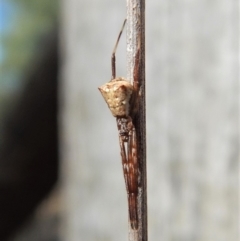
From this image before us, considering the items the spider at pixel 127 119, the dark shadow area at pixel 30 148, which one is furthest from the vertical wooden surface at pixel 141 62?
the dark shadow area at pixel 30 148

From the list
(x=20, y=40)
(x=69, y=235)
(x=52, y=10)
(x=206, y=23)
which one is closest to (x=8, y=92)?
(x=20, y=40)

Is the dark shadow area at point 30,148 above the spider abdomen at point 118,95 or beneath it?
beneath

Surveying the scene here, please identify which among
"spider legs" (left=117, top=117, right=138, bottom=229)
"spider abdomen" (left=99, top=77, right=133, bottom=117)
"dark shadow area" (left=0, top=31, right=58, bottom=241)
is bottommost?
"dark shadow area" (left=0, top=31, right=58, bottom=241)

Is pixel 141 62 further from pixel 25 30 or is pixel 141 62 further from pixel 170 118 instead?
pixel 25 30

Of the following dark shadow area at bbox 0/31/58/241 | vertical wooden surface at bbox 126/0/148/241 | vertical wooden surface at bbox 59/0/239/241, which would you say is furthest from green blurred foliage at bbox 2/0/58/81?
vertical wooden surface at bbox 126/0/148/241

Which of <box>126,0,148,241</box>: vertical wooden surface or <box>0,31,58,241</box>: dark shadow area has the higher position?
<box>126,0,148,241</box>: vertical wooden surface

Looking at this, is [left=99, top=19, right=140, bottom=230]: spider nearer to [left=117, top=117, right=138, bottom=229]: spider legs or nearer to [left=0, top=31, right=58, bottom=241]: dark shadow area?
[left=117, top=117, right=138, bottom=229]: spider legs

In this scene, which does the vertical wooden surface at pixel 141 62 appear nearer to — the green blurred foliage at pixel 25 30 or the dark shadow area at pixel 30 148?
the dark shadow area at pixel 30 148

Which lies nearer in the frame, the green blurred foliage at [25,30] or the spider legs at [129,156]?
the spider legs at [129,156]

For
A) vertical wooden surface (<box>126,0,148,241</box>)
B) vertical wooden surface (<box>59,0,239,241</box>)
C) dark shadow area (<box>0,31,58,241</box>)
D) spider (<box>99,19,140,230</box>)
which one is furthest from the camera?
dark shadow area (<box>0,31,58,241</box>)
